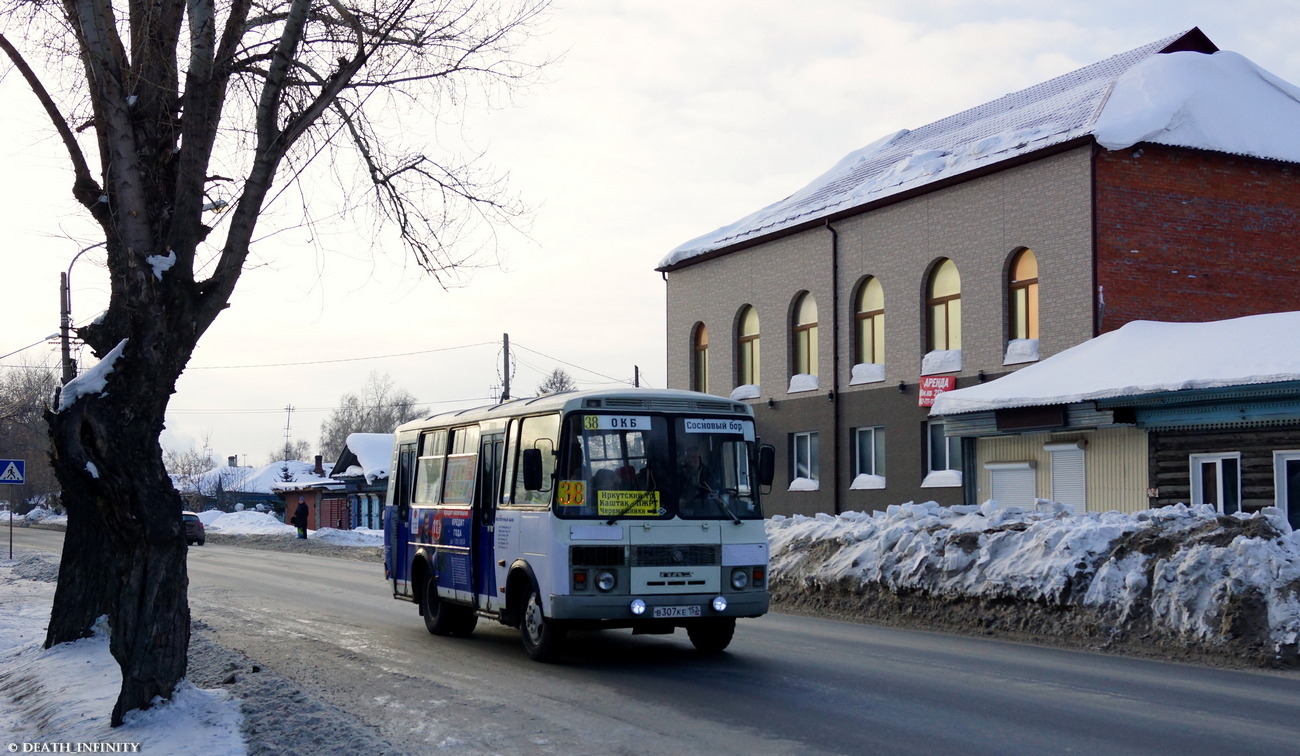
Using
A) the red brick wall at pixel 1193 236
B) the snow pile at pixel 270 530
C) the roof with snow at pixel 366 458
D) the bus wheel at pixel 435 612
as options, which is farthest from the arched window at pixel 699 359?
the roof with snow at pixel 366 458

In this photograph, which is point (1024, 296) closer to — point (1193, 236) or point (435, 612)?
point (1193, 236)

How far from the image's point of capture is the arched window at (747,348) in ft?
115

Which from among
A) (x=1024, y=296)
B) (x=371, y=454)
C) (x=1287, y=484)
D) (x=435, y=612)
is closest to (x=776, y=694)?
(x=435, y=612)

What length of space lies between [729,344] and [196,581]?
657 inches

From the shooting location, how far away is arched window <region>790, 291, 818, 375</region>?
3272 centimetres

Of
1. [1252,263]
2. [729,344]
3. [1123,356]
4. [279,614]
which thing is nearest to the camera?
[279,614]

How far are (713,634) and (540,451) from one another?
2648 mm

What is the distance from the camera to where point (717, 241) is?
3609 centimetres

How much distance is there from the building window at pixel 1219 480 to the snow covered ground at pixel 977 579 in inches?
185

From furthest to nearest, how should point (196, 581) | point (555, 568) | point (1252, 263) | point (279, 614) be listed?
1. point (1252, 263)
2. point (196, 581)
3. point (279, 614)
4. point (555, 568)

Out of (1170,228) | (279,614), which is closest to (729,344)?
(1170,228)

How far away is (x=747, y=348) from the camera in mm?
35469

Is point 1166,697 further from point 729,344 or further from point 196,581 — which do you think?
point 729,344

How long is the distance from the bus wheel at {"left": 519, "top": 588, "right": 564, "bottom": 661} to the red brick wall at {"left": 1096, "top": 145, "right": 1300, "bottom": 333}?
53.4ft
